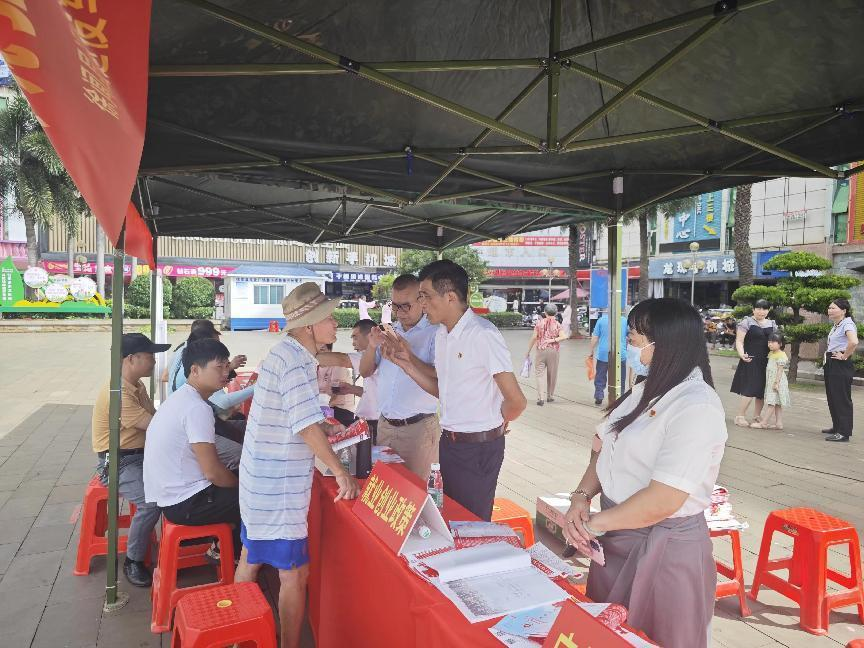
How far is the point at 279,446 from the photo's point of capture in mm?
2252

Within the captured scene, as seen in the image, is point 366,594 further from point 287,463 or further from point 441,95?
point 441,95

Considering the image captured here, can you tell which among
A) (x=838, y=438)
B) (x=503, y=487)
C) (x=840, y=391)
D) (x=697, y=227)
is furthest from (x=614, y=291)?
(x=697, y=227)

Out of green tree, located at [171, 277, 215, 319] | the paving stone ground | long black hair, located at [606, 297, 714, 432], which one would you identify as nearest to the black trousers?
the paving stone ground

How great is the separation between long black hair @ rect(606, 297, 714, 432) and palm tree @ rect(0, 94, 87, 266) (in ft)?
88.5

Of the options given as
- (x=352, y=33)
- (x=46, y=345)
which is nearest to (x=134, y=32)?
(x=352, y=33)

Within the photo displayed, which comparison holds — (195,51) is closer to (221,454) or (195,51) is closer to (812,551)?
(221,454)

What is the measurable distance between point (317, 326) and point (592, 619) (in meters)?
1.57

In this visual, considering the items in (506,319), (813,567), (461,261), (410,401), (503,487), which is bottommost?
(503,487)

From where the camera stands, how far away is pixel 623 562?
1748 millimetres

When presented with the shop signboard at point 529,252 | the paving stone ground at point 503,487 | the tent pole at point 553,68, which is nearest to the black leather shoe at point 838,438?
the paving stone ground at point 503,487

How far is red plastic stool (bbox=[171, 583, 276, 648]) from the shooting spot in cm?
176

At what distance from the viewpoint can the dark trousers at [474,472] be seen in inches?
107

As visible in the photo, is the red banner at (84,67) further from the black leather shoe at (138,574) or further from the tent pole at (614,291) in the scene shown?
the tent pole at (614,291)

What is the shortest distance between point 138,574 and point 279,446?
1.72 m
